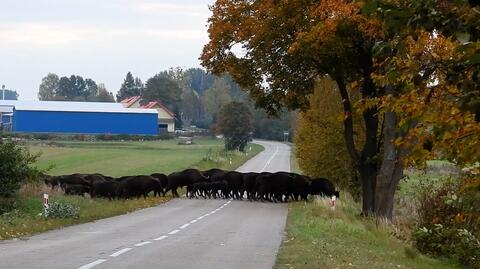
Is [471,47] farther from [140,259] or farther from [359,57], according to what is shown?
[359,57]

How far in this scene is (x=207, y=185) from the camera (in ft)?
137

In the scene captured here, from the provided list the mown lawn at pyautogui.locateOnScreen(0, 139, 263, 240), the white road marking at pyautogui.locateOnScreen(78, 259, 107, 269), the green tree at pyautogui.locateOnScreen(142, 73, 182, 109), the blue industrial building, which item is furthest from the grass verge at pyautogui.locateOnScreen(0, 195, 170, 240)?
the green tree at pyautogui.locateOnScreen(142, 73, 182, 109)

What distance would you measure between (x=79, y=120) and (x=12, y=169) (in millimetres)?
104485

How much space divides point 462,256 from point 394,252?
3.21 metres

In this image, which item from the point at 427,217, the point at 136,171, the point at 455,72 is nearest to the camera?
the point at 455,72

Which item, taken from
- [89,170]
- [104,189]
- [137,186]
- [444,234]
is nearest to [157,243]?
[444,234]

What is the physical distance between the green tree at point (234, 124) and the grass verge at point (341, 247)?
84.0 metres

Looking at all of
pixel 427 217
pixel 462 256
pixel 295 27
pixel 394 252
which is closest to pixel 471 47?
pixel 394 252

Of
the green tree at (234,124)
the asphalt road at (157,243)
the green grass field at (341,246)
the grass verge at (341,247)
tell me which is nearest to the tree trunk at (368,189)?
the green grass field at (341,246)

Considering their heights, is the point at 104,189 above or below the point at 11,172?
below

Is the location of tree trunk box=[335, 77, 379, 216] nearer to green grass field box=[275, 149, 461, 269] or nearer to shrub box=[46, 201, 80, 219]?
green grass field box=[275, 149, 461, 269]

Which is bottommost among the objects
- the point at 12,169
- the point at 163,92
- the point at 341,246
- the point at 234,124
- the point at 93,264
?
the point at 341,246

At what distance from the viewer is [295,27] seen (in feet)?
90.6

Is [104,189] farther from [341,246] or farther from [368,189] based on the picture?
[341,246]
